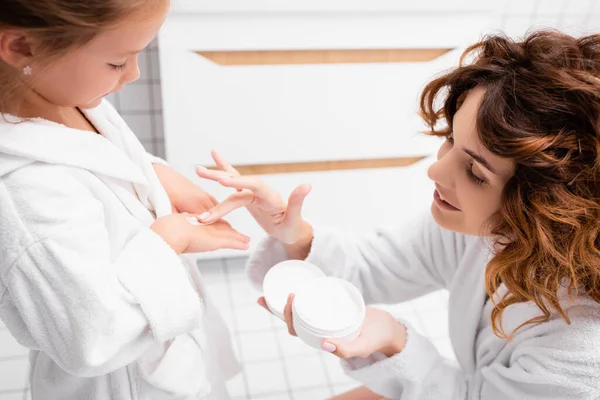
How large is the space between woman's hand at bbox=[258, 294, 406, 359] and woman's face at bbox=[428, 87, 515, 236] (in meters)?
0.20

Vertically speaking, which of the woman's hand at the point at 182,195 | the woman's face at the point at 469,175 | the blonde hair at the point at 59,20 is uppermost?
the blonde hair at the point at 59,20

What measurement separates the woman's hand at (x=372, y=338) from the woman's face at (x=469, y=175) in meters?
0.20

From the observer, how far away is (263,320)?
155 cm

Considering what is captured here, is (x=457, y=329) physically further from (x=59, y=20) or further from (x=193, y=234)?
(x=59, y=20)

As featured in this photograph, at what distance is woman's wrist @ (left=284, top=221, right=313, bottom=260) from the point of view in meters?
1.01

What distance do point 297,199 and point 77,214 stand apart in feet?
1.18

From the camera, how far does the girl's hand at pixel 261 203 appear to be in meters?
0.85

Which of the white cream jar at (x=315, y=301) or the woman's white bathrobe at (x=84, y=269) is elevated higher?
the woman's white bathrobe at (x=84, y=269)

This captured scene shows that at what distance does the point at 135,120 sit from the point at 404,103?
71cm

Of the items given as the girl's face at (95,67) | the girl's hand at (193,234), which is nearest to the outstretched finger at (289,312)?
the girl's hand at (193,234)

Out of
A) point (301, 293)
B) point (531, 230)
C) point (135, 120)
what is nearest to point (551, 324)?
point (531, 230)

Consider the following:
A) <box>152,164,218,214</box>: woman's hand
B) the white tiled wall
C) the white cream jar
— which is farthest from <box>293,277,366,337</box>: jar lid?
the white tiled wall

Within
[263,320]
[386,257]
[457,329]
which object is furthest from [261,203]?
[263,320]

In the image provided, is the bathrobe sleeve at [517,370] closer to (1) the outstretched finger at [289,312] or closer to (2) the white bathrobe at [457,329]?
(2) the white bathrobe at [457,329]
